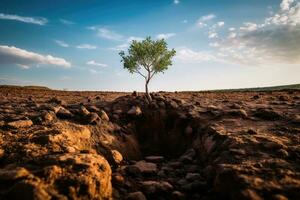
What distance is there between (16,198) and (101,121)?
5.41 metres

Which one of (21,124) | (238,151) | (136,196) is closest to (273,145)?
(238,151)

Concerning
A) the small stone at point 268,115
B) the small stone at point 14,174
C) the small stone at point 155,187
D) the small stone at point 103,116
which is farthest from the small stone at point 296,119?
the small stone at point 14,174

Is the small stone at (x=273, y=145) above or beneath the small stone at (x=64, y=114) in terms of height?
beneath

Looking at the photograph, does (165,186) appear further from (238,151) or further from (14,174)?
(14,174)

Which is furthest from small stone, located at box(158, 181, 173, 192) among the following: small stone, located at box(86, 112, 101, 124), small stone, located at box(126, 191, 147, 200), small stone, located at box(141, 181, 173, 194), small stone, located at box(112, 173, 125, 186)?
small stone, located at box(86, 112, 101, 124)

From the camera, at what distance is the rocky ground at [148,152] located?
4855mm

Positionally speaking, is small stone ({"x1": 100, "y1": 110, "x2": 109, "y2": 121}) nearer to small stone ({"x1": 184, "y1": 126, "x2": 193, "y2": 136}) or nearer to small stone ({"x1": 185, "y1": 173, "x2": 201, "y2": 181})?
small stone ({"x1": 184, "y1": 126, "x2": 193, "y2": 136})

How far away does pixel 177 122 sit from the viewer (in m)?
11.4

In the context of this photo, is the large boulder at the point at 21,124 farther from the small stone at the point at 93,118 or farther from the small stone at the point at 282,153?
the small stone at the point at 282,153

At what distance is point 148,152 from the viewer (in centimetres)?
1063

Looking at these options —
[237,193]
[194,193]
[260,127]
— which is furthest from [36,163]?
[260,127]

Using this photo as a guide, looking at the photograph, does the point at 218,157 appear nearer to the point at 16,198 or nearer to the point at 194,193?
the point at 194,193

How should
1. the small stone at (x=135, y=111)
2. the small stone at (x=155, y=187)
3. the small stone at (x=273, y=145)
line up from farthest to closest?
the small stone at (x=135, y=111) → the small stone at (x=273, y=145) → the small stone at (x=155, y=187)

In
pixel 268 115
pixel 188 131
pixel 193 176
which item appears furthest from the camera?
pixel 188 131
